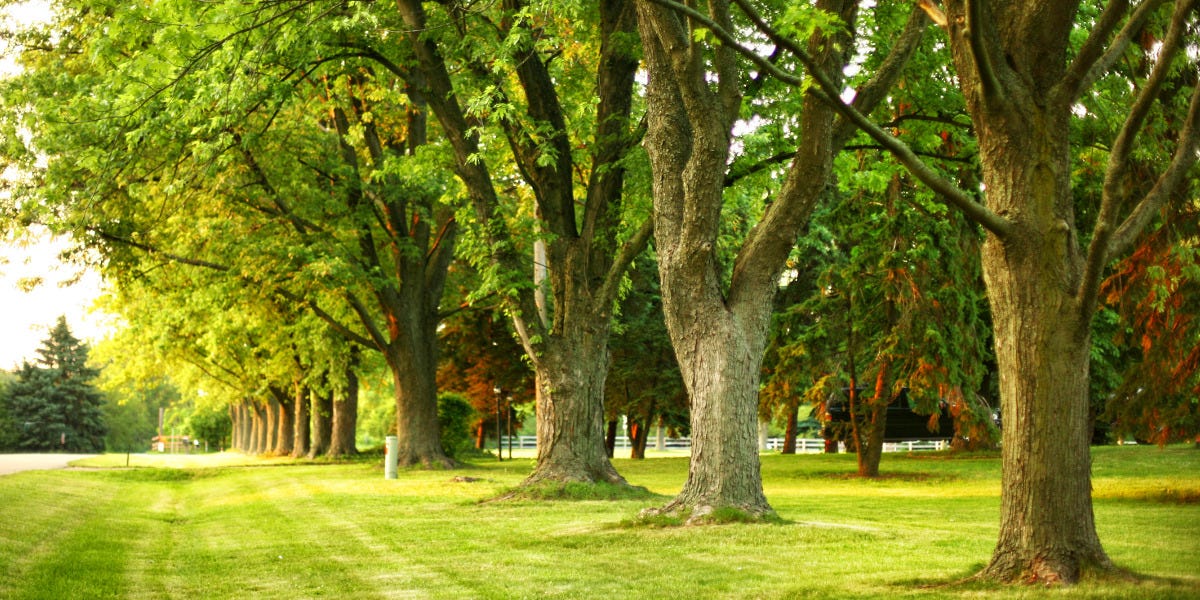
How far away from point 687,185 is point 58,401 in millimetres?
84059

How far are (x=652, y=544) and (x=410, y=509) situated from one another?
6.58m

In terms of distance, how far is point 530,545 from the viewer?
39.6 ft

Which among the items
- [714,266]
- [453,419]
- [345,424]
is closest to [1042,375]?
[714,266]

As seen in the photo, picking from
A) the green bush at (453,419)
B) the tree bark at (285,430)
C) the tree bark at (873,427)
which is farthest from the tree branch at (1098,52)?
the tree bark at (285,430)

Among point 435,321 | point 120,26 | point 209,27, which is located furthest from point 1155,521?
point 435,321

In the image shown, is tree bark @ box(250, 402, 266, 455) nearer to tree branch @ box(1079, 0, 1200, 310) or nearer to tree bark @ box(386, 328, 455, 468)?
tree bark @ box(386, 328, 455, 468)

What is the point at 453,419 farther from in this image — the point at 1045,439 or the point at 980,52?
the point at 980,52

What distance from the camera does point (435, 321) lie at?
3119cm

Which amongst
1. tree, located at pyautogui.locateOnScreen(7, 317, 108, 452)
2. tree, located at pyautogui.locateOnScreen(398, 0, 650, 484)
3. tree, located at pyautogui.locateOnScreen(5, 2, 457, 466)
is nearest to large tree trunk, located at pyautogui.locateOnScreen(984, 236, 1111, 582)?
tree, located at pyautogui.locateOnScreen(5, 2, 457, 466)

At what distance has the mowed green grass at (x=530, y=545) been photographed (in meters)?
9.00

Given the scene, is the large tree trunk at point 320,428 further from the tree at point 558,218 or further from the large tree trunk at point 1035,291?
the large tree trunk at point 1035,291

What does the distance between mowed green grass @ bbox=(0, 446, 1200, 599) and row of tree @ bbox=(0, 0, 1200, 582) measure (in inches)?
45.8

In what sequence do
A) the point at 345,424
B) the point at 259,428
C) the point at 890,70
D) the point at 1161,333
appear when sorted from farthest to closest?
the point at 259,428
the point at 345,424
the point at 1161,333
the point at 890,70

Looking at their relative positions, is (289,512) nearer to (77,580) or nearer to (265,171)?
(77,580)
